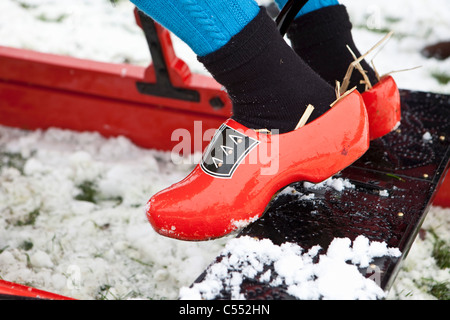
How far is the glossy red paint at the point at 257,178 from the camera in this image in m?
0.89

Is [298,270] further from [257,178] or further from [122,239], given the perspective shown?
[122,239]

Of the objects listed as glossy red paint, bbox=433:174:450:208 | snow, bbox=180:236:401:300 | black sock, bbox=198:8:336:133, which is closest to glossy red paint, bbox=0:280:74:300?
snow, bbox=180:236:401:300

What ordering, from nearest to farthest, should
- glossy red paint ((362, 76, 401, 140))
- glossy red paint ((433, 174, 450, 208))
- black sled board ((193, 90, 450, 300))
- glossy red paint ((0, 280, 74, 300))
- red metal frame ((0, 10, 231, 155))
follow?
1. glossy red paint ((0, 280, 74, 300))
2. black sled board ((193, 90, 450, 300))
3. glossy red paint ((362, 76, 401, 140))
4. glossy red paint ((433, 174, 450, 208))
5. red metal frame ((0, 10, 231, 155))

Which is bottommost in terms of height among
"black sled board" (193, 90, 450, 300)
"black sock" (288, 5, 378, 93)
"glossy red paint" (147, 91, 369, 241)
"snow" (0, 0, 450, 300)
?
"snow" (0, 0, 450, 300)

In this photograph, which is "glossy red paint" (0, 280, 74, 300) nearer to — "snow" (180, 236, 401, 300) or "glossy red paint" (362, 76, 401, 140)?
"snow" (180, 236, 401, 300)

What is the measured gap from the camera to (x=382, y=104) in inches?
42.1

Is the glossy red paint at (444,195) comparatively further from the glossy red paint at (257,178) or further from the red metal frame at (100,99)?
the red metal frame at (100,99)

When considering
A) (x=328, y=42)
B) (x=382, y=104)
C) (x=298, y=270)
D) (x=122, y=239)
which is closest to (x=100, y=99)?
(x=122, y=239)

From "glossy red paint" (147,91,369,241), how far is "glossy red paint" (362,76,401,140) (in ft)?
0.43

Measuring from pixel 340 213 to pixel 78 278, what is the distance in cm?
58

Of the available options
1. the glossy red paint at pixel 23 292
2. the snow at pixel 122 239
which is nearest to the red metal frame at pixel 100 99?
the snow at pixel 122 239

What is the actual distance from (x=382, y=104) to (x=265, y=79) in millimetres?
322

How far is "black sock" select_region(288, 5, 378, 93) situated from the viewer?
110 centimetres

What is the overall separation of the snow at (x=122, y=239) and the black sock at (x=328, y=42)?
26 centimetres
